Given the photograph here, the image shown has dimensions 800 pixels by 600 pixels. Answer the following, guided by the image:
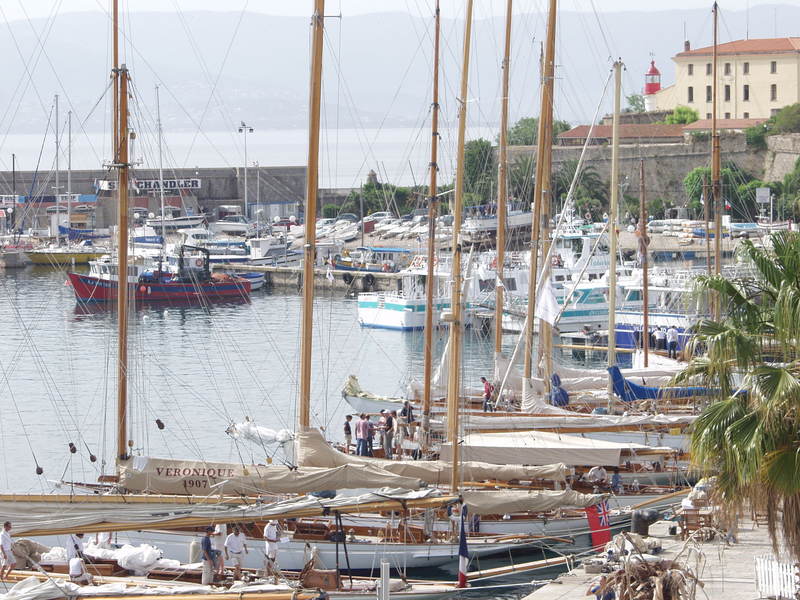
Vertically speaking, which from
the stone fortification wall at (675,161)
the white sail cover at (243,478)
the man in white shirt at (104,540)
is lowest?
the man in white shirt at (104,540)

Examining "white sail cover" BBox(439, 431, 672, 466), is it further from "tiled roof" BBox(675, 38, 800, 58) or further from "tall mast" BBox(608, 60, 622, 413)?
"tiled roof" BBox(675, 38, 800, 58)

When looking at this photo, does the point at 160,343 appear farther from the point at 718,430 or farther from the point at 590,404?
the point at 718,430

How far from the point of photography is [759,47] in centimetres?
12888

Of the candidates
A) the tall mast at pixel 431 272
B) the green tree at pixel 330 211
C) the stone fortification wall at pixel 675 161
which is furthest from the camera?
the green tree at pixel 330 211

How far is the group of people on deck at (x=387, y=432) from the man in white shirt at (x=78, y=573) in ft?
33.2

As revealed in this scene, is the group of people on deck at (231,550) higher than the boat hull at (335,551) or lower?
higher

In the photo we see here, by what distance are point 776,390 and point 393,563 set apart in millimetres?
11628

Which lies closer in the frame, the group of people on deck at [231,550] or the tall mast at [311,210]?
the group of people on deck at [231,550]

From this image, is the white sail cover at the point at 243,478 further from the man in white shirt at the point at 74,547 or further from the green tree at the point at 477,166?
the green tree at the point at 477,166

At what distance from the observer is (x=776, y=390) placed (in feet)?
51.3

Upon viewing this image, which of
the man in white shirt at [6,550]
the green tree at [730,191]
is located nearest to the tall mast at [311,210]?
the man in white shirt at [6,550]

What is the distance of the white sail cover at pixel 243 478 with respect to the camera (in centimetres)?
2508

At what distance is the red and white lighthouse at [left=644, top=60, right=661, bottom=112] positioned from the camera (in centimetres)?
14612

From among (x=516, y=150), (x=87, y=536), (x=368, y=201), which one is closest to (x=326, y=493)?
(x=87, y=536)
